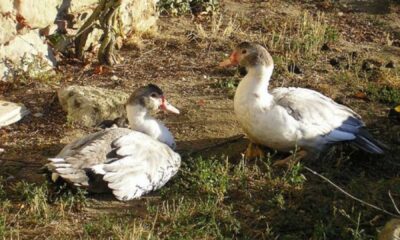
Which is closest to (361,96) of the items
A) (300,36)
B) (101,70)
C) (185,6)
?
(300,36)

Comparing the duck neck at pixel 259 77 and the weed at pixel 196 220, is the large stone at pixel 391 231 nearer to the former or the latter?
the weed at pixel 196 220

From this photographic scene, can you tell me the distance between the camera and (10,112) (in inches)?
299

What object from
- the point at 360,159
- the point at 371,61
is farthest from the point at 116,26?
the point at 360,159

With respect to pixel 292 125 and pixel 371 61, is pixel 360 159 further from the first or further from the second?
pixel 371 61

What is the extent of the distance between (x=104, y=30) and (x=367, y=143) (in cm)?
360

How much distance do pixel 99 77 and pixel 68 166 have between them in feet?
10.1

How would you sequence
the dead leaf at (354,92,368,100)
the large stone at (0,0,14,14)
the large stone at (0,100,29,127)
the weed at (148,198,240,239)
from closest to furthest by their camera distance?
the weed at (148,198,240,239) < the large stone at (0,100,29,127) < the large stone at (0,0,14,14) < the dead leaf at (354,92,368,100)

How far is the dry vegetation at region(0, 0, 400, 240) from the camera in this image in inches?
224

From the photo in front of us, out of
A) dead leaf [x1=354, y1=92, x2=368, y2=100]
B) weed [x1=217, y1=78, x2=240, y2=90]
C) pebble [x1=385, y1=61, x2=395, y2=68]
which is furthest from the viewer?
pebble [x1=385, y1=61, x2=395, y2=68]

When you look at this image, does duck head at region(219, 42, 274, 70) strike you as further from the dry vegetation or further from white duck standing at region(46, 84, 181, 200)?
white duck standing at region(46, 84, 181, 200)

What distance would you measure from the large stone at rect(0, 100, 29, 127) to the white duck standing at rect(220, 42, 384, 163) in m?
2.21

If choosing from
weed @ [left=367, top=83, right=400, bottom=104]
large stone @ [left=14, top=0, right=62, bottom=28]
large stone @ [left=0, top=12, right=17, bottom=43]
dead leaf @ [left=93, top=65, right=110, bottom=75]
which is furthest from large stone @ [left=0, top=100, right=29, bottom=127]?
weed @ [left=367, top=83, right=400, bottom=104]

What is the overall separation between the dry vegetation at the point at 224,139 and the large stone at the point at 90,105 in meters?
0.15

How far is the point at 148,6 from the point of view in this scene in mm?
10273
